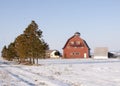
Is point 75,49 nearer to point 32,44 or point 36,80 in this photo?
point 32,44

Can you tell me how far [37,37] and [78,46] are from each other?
55.0 m

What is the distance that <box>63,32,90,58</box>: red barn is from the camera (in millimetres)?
111438

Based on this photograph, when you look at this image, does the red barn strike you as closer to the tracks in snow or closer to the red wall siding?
the red wall siding

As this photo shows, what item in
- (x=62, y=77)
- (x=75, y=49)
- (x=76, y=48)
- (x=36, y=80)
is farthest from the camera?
(x=75, y=49)

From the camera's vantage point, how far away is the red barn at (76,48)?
11144 cm

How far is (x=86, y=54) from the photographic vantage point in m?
112

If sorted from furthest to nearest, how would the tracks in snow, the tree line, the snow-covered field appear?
the tree line → the snow-covered field → the tracks in snow

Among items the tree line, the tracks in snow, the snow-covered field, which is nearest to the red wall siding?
the tree line

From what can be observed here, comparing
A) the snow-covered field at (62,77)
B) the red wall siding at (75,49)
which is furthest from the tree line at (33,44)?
the red wall siding at (75,49)

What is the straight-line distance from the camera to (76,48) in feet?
367

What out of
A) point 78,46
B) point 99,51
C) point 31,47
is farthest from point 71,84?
point 99,51

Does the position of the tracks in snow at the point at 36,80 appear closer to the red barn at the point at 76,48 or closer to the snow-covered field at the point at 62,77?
the snow-covered field at the point at 62,77

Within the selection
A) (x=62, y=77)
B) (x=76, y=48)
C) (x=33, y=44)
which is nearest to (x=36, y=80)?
(x=62, y=77)

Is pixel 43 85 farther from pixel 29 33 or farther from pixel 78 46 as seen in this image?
pixel 78 46
